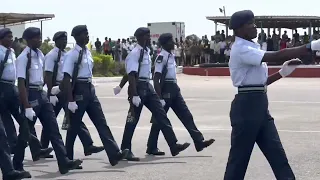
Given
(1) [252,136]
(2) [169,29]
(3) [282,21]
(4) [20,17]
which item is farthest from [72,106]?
(2) [169,29]

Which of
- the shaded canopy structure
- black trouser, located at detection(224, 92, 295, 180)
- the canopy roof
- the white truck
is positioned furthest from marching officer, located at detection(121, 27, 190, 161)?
the white truck

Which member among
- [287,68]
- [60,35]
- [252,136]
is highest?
[60,35]

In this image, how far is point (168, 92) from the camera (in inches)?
459

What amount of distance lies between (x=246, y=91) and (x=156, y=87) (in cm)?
456

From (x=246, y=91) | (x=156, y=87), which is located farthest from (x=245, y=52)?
(x=156, y=87)

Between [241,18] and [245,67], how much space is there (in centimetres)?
46

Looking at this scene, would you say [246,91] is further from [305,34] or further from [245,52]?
[305,34]

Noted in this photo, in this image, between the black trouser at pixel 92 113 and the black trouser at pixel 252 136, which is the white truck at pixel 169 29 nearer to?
the black trouser at pixel 92 113

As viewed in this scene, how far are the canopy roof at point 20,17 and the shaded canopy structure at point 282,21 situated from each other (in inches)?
353

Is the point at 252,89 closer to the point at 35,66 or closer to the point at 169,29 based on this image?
the point at 35,66

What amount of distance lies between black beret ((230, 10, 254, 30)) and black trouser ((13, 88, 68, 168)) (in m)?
3.57

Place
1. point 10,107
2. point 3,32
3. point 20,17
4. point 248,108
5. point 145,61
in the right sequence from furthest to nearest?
point 20,17
point 145,61
point 10,107
point 3,32
point 248,108

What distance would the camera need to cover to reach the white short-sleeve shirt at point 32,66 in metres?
9.91

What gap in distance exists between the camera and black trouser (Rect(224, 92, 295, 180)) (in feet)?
23.0
